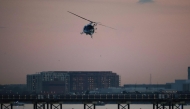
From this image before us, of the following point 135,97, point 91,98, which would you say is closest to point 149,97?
point 135,97

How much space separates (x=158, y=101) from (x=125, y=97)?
30.9ft

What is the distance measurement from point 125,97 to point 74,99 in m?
13.8

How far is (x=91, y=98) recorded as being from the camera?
553 feet

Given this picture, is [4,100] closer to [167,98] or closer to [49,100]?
[49,100]

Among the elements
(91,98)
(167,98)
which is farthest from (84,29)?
(167,98)

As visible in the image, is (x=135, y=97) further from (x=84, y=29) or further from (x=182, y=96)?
(x=84, y=29)

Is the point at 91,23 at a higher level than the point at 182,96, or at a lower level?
higher

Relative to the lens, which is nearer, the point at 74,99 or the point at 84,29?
the point at 74,99

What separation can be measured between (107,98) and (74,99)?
7973mm

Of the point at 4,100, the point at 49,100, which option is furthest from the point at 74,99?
the point at 4,100

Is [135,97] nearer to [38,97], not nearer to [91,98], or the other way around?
[91,98]

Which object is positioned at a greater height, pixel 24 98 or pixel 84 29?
pixel 84 29

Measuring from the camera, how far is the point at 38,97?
168250 mm

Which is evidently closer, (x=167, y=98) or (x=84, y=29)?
(x=167, y=98)
